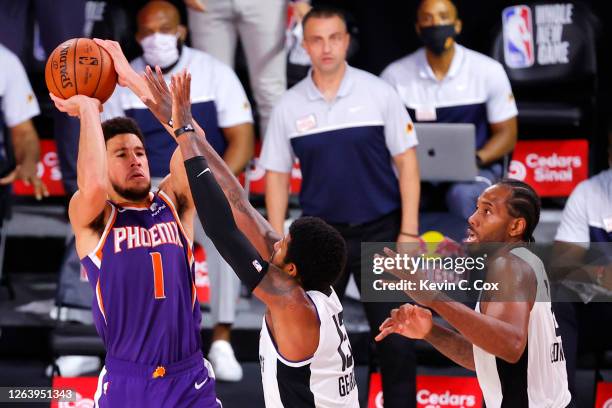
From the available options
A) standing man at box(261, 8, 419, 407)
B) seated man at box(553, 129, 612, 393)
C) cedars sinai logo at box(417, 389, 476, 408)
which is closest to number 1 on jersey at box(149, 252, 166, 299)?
standing man at box(261, 8, 419, 407)

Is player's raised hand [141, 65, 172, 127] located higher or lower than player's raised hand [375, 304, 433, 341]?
higher

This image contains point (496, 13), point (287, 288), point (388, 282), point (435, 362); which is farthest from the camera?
point (496, 13)

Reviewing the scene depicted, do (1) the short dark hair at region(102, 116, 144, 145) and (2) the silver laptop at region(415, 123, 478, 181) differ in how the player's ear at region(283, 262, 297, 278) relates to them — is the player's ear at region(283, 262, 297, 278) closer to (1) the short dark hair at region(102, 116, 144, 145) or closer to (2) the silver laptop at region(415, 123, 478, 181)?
(1) the short dark hair at region(102, 116, 144, 145)

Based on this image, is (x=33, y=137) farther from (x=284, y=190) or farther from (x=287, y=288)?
(x=287, y=288)

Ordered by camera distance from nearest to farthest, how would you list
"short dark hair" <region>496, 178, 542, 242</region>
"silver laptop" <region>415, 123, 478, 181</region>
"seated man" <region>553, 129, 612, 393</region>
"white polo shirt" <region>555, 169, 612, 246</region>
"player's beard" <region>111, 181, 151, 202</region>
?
"short dark hair" <region>496, 178, 542, 242</region>, "player's beard" <region>111, 181, 151, 202</region>, "seated man" <region>553, 129, 612, 393</region>, "white polo shirt" <region>555, 169, 612, 246</region>, "silver laptop" <region>415, 123, 478, 181</region>

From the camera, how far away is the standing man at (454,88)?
22.4ft

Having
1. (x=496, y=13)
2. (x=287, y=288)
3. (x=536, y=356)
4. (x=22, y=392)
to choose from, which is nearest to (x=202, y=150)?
(x=287, y=288)

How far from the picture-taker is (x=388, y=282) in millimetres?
5887

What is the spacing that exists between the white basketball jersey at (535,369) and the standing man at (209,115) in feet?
7.81

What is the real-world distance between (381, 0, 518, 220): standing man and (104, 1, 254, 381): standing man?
3.31 feet

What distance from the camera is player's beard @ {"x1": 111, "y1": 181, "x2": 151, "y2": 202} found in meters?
4.62

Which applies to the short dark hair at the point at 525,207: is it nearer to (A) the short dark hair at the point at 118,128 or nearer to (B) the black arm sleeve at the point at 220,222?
(B) the black arm sleeve at the point at 220,222

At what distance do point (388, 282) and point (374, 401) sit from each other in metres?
0.59

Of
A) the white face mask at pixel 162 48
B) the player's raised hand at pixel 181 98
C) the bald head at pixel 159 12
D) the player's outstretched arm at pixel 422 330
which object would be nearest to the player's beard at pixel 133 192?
the player's raised hand at pixel 181 98
